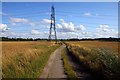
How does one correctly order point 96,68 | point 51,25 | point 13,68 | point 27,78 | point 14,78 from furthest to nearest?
point 51,25, point 96,68, point 13,68, point 27,78, point 14,78

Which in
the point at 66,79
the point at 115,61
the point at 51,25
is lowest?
the point at 66,79

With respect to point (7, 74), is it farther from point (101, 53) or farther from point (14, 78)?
point (101, 53)

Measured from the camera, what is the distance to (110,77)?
12.5 m

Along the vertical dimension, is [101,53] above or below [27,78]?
above

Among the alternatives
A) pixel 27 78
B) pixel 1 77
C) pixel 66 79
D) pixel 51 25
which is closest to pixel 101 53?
pixel 66 79

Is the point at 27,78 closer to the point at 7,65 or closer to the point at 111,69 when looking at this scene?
the point at 7,65

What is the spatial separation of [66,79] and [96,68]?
2.20 m

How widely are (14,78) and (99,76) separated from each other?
4.84m

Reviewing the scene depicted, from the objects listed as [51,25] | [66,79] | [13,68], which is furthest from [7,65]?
[51,25]

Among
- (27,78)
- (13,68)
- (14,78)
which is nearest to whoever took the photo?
(14,78)

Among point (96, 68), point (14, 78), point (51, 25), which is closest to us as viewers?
point (14, 78)

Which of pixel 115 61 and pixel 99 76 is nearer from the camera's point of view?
pixel 115 61

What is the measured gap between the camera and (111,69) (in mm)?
12859

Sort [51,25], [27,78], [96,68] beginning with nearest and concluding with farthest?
[27,78] < [96,68] < [51,25]
